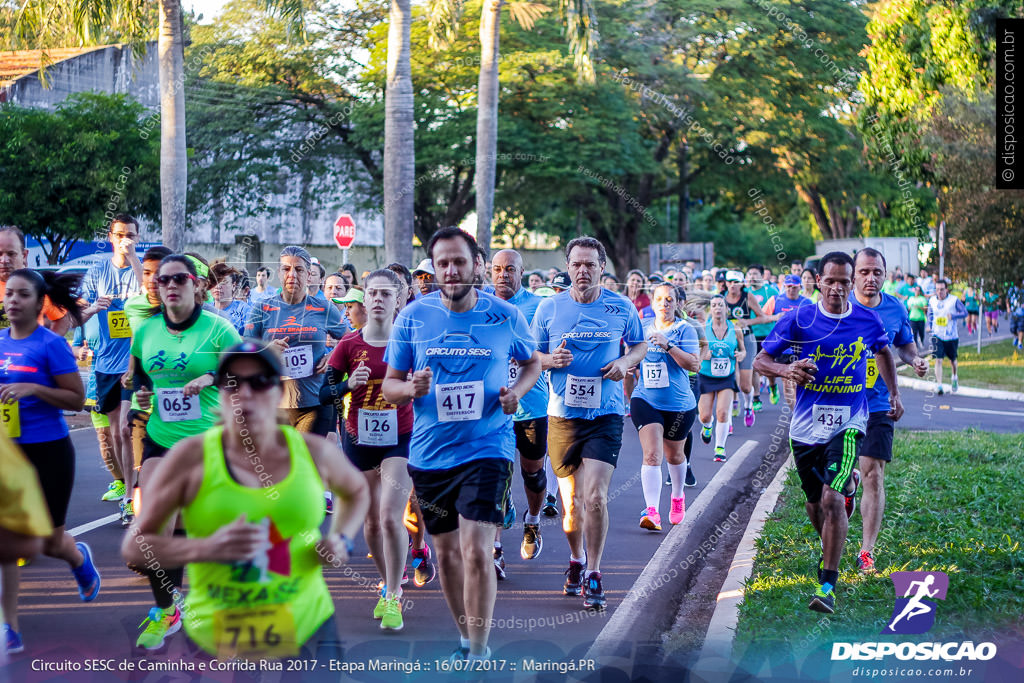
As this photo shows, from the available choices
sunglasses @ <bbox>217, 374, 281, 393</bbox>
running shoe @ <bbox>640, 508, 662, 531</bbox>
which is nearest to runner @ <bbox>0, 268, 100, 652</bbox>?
sunglasses @ <bbox>217, 374, 281, 393</bbox>

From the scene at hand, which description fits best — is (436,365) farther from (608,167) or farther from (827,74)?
(827,74)

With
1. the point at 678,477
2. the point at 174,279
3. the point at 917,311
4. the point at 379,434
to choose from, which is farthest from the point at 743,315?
the point at 174,279

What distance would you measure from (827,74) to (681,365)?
93.7ft

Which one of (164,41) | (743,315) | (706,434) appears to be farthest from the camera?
(164,41)

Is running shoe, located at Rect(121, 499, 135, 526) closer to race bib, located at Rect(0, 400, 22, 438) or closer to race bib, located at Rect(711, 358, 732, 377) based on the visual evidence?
race bib, located at Rect(0, 400, 22, 438)

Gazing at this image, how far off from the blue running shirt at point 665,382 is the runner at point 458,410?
343 cm

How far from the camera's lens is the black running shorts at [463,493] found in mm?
4973

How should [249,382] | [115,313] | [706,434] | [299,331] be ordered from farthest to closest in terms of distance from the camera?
1. [706,434]
2. [115,313]
3. [299,331]
4. [249,382]

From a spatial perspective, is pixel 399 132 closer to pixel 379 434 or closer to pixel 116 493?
pixel 116 493

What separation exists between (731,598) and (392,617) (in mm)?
2002

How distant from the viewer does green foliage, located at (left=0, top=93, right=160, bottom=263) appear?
23.8 m

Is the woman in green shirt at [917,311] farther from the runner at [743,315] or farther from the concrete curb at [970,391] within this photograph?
the runner at [743,315]

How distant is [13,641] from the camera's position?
207 inches

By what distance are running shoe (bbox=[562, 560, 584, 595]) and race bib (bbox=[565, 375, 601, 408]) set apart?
3.34 feet
